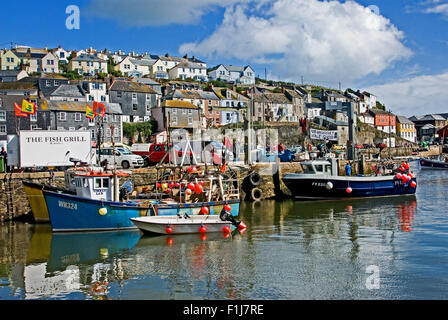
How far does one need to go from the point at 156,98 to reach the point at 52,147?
36.9 m

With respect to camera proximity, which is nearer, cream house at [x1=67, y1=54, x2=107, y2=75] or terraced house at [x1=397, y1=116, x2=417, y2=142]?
cream house at [x1=67, y1=54, x2=107, y2=75]

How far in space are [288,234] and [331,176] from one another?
38.7 ft

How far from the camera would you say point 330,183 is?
30.3m

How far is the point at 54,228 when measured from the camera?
2092 centimetres

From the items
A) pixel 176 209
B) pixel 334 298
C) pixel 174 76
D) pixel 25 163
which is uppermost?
pixel 174 76

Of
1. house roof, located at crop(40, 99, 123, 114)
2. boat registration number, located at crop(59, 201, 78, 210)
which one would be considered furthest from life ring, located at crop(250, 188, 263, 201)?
house roof, located at crop(40, 99, 123, 114)

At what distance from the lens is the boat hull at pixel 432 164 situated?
60037 mm

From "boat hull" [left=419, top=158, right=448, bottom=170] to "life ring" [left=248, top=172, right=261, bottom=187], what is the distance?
38690 mm

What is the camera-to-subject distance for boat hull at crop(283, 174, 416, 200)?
30.6 m

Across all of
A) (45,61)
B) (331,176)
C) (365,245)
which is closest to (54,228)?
(365,245)

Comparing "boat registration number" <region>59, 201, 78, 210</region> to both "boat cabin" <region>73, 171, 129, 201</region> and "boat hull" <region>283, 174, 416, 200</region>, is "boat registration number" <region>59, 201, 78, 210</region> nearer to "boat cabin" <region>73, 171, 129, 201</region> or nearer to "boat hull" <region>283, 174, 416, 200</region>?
"boat cabin" <region>73, 171, 129, 201</region>

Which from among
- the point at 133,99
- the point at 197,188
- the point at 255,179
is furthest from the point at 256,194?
the point at 133,99

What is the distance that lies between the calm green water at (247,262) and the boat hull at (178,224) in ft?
1.53
